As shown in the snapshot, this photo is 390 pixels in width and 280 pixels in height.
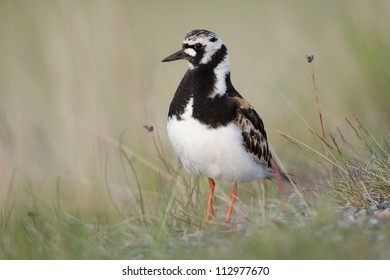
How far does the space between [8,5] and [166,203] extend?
3.85 metres

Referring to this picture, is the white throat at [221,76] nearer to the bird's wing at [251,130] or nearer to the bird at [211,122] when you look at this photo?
the bird at [211,122]

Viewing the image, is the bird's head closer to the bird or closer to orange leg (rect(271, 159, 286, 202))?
the bird

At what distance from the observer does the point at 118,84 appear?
874cm

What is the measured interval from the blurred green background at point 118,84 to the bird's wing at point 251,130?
0.78 metres

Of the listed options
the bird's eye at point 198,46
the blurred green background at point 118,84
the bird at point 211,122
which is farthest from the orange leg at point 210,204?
the bird's eye at point 198,46

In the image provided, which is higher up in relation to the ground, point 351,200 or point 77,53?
point 77,53

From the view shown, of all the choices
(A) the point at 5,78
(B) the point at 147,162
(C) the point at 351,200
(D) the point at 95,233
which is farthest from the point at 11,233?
(A) the point at 5,78

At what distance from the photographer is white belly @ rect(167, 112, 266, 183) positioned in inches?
252

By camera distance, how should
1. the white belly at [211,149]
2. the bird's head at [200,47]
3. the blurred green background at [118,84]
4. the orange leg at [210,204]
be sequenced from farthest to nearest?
the blurred green background at [118,84] < the bird's head at [200,47] < the orange leg at [210,204] < the white belly at [211,149]

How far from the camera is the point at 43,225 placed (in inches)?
256

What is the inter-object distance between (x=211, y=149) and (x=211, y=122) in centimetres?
21

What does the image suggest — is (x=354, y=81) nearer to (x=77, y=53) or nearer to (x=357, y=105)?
(x=357, y=105)

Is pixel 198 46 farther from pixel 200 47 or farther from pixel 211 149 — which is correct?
pixel 211 149

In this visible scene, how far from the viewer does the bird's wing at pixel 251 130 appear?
21.7 ft
